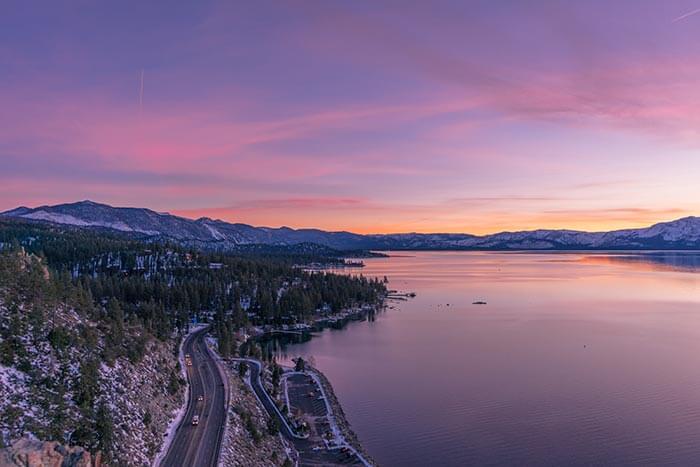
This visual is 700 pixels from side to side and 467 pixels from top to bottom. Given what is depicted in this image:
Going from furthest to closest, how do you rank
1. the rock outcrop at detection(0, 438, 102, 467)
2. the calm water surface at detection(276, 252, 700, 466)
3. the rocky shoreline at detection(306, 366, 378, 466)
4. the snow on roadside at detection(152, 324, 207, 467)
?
the calm water surface at detection(276, 252, 700, 466), the rocky shoreline at detection(306, 366, 378, 466), the snow on roadside at detection(152, 324, 207, 467), the rock outcrop at detection(0, 438, 102, 467)

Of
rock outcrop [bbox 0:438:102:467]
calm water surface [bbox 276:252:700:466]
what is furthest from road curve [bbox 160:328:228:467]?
rock outcrop [bbox 0:438:102:467]

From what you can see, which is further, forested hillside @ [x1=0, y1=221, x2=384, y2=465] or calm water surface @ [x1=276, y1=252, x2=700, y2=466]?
calm water surface @ [x1=276, y1=252, x2=700, y2=466]

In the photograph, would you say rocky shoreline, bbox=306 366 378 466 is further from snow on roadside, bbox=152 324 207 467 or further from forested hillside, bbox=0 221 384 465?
forested hillside, bbox=0 221 384 465

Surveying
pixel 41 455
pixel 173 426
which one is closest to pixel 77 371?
pixel 173 426

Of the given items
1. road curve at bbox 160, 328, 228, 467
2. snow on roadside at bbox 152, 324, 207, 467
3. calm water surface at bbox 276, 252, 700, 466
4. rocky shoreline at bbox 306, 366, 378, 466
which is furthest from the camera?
calm water surface at bbox 276, 252, 700, 466

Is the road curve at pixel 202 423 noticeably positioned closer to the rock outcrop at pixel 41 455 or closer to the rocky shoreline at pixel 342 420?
the rocky shoreline at pixel 342 420

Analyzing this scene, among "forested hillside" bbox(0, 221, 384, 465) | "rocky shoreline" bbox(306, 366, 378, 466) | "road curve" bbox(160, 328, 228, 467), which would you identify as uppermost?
"forested hillside" bbox(0, 221, 384, 465)

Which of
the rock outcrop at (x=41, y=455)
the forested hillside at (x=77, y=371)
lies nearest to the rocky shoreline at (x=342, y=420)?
the forested hillside at (x=77, y=371)
